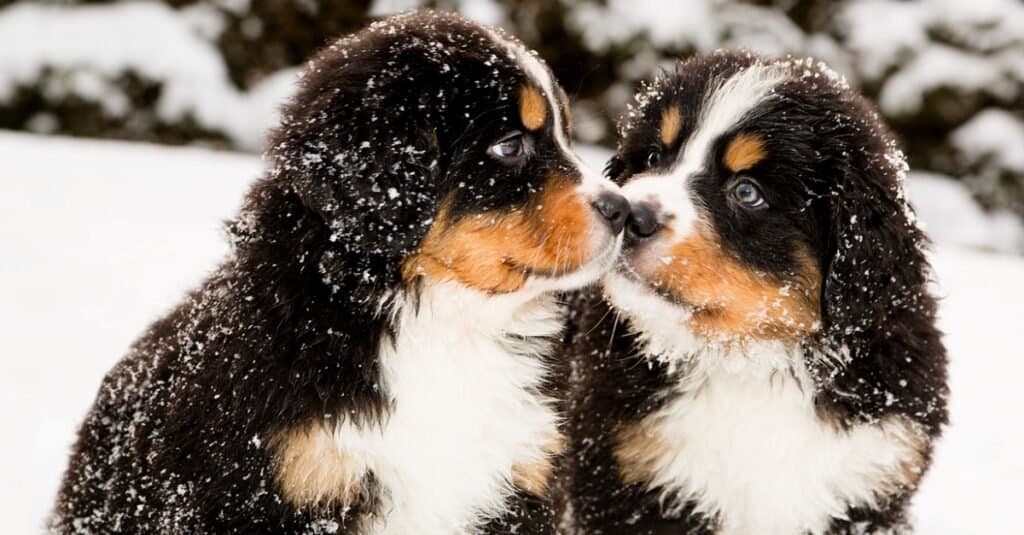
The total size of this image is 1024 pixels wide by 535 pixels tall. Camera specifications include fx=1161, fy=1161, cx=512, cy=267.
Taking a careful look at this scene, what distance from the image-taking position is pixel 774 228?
10.9 ft

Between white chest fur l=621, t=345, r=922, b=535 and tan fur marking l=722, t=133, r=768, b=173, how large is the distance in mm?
530

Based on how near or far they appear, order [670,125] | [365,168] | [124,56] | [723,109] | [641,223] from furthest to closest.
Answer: [124,56], [670,125], [723,109], [641,223], [365,168]

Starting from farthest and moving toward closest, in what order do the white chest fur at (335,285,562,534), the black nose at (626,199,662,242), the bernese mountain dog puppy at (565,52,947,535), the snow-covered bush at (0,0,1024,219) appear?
the snow-covered bush at (0,0,1024,219) → the bernese mountain dog puppy at (565,52,947,535) → the black nose at (626,199,662,242) → the white chest fur at (335,285,562,534)

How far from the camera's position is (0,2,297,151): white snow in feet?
27.3

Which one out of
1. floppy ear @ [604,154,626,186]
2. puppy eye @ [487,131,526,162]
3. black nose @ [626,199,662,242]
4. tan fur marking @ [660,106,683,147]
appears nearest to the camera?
puppy eye @ [487,131,526,162]

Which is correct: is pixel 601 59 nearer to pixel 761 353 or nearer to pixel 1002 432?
pixel 1002 432

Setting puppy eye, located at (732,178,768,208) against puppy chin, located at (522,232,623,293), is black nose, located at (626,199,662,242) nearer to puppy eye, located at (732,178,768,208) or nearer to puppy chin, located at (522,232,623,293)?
puppy chin, located at (522,232,623,293)

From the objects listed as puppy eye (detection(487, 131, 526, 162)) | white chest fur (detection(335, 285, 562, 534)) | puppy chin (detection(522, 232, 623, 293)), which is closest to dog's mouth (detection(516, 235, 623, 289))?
puppy chin (detection(522, 232, 623, 293))

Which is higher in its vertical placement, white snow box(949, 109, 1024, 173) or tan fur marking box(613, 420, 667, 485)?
white snow box(949, 109, 1024, 173)

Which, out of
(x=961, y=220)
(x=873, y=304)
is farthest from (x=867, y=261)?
(x=961, y=220)

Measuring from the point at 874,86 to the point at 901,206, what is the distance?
19.1 ft

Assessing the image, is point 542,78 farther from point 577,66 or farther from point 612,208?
point 577,66

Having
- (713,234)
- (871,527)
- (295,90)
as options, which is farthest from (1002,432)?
(295,90)

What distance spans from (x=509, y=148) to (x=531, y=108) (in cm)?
12
